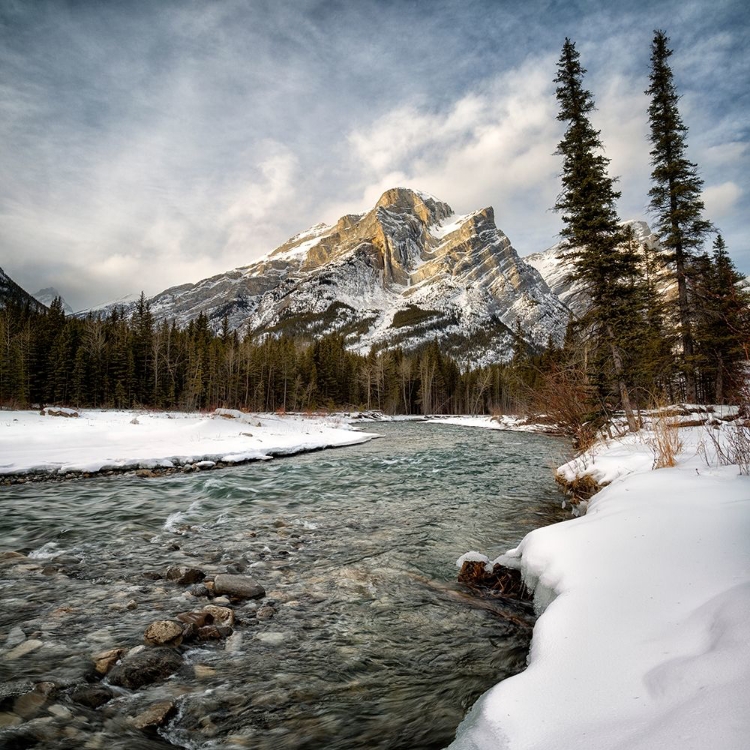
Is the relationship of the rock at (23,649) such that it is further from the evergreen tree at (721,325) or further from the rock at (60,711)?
the evergreen tree at (721,325)

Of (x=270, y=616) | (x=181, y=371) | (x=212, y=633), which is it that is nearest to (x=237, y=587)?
→ (x=270, y=616)

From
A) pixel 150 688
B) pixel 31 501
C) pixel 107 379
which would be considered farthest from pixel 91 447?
pixel 107 379

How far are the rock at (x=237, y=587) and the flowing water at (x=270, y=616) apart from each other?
0.20 m

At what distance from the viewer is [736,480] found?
16.3 ft

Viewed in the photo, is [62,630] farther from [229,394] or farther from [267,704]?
[229,394]

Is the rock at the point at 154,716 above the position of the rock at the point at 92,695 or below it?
below

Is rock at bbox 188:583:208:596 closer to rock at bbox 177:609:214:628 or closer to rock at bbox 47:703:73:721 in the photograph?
rock at bbox 177:609:214:628

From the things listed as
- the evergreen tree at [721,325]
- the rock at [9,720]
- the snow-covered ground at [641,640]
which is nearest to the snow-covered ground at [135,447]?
the rock at [9,720]

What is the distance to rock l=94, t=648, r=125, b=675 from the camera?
3.56 metres

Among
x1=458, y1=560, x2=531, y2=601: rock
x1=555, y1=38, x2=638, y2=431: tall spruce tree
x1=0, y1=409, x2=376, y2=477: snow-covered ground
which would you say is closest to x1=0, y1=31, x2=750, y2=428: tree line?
x1=555, y1=38, x2=638, y2=431: tall spruce tree

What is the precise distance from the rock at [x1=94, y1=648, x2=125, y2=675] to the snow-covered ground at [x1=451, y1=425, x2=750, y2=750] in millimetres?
3057

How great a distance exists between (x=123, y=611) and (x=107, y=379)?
2430 inches

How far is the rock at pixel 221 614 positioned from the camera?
175 inches

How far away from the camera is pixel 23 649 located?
148 inches
